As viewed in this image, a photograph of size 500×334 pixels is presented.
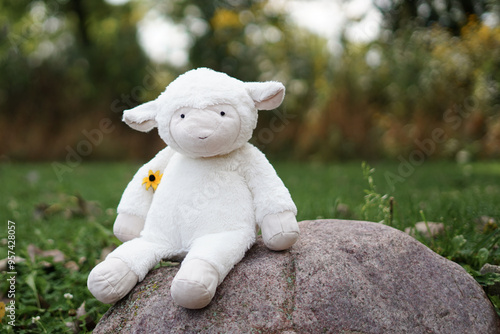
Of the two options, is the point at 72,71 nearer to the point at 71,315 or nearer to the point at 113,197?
the point at 113,197

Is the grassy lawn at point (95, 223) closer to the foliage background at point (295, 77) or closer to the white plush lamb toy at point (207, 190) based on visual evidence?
the white plush lamb toy at point (207, 190)

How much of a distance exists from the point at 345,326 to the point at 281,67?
333 inches

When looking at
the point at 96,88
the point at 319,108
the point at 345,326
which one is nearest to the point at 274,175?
the point at 345,326

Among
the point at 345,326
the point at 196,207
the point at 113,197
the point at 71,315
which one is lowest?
the point at 113,197

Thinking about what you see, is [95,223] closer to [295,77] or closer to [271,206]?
[271,206]

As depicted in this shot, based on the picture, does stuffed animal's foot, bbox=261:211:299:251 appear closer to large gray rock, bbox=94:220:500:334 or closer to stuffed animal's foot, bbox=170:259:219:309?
large gray rock, bbox=94:220:500:334

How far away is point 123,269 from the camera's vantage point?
161 centimetres

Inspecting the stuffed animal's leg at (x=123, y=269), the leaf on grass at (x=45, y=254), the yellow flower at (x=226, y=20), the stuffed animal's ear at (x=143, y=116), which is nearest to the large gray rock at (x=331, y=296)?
the stuffed animal's leg at (x=123, y=269)

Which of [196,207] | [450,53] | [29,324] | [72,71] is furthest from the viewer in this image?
[72,71]

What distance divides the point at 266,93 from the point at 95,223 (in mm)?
1943

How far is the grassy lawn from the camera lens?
214 centimetres

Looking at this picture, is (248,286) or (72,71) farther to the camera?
(72,71)

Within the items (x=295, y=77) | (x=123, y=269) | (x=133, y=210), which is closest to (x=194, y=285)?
(x=123, y=269)

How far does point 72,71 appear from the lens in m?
10.7
